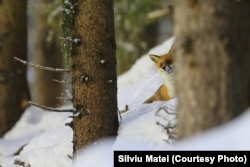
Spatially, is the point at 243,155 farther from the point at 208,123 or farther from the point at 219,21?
the point at 219,21

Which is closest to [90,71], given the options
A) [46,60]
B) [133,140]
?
[133,140]

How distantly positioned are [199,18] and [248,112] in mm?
681

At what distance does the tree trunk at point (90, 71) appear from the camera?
5875mm

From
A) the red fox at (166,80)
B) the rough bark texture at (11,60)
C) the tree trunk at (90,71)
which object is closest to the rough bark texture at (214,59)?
the tree trunk at (90,71)

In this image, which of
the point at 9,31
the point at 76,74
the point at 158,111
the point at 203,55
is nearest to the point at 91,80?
the point at 76,74

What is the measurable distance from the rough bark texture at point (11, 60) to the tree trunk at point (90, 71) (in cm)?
411

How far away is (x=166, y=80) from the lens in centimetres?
683

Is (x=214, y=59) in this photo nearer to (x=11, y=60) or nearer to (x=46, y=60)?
(x=11, y=60)

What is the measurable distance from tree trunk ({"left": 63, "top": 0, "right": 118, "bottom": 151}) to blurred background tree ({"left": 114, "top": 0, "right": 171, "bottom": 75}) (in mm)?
6797

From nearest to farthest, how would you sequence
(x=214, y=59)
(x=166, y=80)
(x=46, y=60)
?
(x=214, y=59) < (x=166, y=80) < (x=46, y=60)

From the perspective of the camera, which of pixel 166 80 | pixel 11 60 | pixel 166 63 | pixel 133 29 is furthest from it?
pixel 133 29

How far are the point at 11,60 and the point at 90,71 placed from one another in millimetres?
4221

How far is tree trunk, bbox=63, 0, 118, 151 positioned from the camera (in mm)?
5875

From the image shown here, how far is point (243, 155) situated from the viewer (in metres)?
3.75
